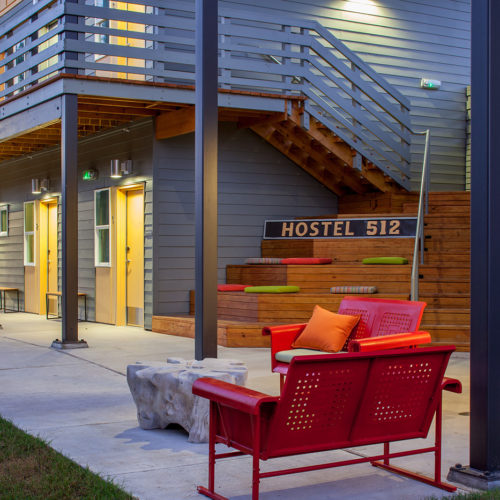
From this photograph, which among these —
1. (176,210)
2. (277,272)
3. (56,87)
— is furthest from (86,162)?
(277,272)

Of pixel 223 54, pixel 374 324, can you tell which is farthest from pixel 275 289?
pixel 374 324

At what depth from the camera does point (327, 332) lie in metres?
5.85

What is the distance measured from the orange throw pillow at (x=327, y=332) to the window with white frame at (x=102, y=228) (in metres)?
6.46

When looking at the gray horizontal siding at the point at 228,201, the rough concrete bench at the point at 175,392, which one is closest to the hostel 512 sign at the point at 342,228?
the gray horizontal siding at the point at 228,201

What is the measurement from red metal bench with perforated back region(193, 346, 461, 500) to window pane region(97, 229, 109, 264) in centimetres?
855

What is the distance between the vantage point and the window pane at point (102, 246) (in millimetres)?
12086

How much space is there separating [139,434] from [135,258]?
6.71 meters

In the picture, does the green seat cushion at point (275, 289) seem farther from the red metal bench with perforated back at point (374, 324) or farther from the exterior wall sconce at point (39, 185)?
the exterior wall sconce at point (39, 185)

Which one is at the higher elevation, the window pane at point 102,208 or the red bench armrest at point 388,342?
the window pane at point 102,208

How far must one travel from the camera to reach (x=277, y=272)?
10117mm

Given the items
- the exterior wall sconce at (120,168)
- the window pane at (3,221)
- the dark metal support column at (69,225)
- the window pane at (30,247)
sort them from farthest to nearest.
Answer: the window pane at (3,221)
the window pane at (30,247)
the exterior wall sconce at (120,168)
the dark metal support column at (69,225)

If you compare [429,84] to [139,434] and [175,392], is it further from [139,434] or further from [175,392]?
[139,434]

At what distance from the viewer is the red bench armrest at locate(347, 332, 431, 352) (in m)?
5.05

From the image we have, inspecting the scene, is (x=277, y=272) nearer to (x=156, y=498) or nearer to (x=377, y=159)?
(x=377, y=159)
